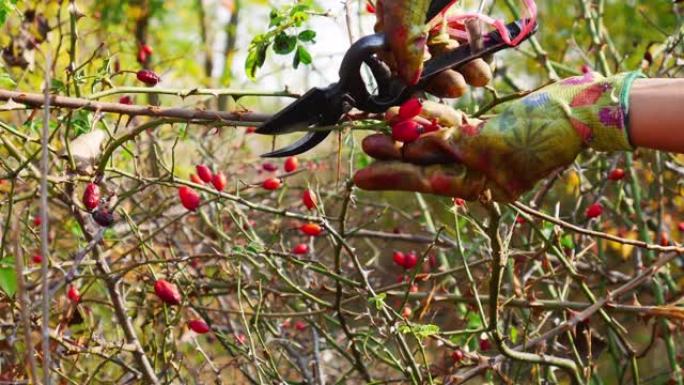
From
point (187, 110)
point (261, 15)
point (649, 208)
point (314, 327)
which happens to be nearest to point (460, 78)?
point (187, 110)

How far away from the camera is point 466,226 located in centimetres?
381

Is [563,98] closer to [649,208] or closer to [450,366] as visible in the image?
[450,366]

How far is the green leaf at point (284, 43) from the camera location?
2.24m

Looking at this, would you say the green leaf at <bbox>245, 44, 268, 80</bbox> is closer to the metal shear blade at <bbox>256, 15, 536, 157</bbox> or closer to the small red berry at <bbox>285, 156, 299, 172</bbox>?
the metal shear blade at <bbox>256, 15, 536, 157</bbox>

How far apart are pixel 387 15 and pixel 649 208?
101 inches

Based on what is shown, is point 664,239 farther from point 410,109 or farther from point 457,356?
point 410,109

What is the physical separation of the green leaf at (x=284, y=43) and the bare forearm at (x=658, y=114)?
829 mm

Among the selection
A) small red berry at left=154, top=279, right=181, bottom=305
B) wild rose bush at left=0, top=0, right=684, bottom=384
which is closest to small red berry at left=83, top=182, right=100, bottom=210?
wild rose bush at left=0, top=0, right=684, bottom=384

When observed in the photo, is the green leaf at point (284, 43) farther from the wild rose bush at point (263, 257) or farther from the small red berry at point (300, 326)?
the small red berry at point (300, 326)

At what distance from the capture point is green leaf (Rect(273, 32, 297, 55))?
88.0 inches

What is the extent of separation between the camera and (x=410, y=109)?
1.78m

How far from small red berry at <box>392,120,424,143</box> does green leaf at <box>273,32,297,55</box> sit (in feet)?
1.73

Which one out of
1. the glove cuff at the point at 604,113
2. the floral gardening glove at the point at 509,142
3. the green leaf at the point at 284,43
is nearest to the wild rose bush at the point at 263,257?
the green leaf at the point at 284,43

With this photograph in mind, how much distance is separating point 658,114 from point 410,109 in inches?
17.5
